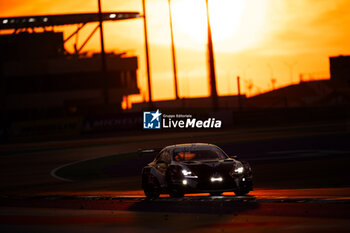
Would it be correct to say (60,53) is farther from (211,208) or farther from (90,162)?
(211,208)

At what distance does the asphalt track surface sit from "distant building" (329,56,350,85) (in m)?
2.86

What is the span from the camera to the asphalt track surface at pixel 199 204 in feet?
45.1

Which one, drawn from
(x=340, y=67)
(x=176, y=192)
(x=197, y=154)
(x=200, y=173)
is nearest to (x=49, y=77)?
(x=340, y=67)

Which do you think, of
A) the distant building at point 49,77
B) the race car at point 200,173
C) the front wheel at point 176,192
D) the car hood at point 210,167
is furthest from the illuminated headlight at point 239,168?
the distant building at point 49,77

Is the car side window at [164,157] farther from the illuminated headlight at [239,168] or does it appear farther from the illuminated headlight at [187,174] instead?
the illuminated headlight at [239,168]

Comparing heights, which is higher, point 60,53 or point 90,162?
Result: point 60,53

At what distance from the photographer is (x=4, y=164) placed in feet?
145

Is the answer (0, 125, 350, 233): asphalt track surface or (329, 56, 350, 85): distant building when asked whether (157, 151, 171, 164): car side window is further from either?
(329, 56, 350, 85): distant building

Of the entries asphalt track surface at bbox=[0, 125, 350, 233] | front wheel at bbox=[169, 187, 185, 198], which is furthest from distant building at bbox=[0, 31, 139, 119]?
front wheel at bbox=[169, 187, 185, 198]

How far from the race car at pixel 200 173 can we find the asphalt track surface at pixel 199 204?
279mm

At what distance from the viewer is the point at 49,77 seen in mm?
108875

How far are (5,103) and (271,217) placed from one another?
9546 centimetres

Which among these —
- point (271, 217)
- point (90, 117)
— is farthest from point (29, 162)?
point (271, 217)

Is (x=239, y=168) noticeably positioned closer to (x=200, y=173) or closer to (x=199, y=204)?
(x=200, y=173)
